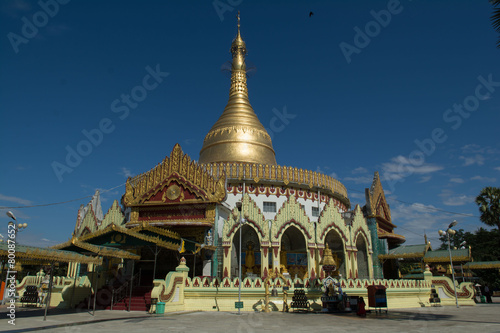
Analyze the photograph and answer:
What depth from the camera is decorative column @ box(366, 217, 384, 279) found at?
33.0 meters

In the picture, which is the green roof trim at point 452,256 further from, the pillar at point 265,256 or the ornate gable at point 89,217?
the ornate gable at point 89,217

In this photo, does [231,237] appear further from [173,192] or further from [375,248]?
[375,248]

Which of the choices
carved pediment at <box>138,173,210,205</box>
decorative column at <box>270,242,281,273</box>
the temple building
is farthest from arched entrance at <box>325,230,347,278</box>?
carved pediment at <box>138,173,210,205</box>

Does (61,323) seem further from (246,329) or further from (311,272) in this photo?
(311,272)

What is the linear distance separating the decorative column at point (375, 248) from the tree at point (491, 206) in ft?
73.4

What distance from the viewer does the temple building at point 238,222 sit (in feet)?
89.1

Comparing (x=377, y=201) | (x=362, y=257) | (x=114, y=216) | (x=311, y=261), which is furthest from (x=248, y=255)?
(x=377, y=201)

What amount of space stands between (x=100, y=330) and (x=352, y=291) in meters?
17.0

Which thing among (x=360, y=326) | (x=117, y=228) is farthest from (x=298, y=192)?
(x=360, y=326)

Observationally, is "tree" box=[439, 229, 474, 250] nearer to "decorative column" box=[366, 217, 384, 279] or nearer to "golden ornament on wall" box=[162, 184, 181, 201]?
"decorative column" box=[366, 217, 384, 279]

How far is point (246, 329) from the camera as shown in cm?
1337

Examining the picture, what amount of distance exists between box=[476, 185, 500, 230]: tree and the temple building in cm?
1722

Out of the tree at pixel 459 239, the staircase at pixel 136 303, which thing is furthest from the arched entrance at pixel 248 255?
the tree at pixel 459 239

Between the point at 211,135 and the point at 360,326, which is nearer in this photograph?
the point at 360,326
